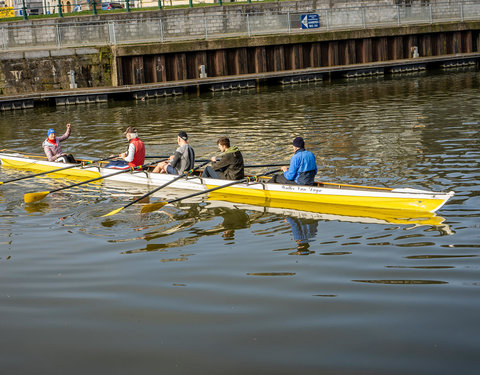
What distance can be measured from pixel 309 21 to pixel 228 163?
78.9 feet

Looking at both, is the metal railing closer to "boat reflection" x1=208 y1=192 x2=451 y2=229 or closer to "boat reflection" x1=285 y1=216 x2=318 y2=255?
"boat reflection" x1=208 y1=192 x2=451 y2=229

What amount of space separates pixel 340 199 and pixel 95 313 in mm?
5975

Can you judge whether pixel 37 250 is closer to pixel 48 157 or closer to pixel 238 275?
pixel 238 275

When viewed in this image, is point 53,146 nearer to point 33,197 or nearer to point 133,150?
point 133,150

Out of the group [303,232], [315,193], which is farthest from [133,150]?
[303,232]

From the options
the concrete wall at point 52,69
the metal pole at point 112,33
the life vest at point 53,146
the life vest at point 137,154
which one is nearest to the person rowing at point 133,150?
the life vest at point 137,154

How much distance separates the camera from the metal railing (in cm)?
3083

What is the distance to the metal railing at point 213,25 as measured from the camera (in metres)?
30.8

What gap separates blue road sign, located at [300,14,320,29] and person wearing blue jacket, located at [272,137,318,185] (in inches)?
952

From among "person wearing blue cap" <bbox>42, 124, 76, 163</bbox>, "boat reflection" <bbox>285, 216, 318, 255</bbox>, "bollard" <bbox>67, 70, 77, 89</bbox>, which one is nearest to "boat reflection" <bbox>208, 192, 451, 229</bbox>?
"boat reflection" <bbox>285, 216, 318, 255</bbox>

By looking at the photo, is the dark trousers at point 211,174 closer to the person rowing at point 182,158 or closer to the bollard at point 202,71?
the person rowing at point 182,158

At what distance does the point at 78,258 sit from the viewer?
9.33 meters

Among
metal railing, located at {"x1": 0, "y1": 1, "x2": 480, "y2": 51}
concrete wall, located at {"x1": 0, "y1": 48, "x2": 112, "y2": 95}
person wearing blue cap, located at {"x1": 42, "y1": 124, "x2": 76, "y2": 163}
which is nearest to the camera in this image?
person wearing blue cap, located at {"x1": 42, "y1": 124, "x2": 76, "y2": 163}

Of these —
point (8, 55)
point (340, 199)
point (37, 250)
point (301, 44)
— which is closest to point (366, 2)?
point (301, 44)
